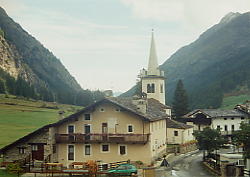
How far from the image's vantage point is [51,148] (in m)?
47.8

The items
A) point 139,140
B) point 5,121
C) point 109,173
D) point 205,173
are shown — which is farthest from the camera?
point 5,121

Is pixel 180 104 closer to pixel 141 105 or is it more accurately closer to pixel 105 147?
pixel 141 105

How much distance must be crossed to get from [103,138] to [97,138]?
28.5 inches

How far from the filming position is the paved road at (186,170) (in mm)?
40219

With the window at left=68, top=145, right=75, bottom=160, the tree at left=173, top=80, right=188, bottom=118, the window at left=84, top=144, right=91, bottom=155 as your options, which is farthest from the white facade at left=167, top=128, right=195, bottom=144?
the tree at left=173, top=80, right=188, bottom=118

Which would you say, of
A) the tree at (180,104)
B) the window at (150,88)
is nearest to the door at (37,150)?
the window at (150,88)

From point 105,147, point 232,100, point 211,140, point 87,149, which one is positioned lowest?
point 87,149

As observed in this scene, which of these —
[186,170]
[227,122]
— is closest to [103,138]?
[186,170]

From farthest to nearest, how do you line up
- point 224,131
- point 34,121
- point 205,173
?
point 224,131 < point 34,121 < point 205,173

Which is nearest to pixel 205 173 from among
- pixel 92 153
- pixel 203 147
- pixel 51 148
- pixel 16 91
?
pixel 203 147

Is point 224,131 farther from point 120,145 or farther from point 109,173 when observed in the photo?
point 109,173

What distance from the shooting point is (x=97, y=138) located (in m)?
47.7

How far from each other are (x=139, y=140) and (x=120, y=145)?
2545mm

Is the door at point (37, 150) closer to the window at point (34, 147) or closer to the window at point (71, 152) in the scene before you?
the window at point (34, 147)
